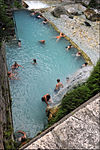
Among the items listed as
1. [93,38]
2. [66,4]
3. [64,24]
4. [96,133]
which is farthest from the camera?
[66,4]

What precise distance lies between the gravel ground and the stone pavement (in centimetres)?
716

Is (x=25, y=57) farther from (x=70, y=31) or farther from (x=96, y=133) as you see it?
(x=96, y=133)

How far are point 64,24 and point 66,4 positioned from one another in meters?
4.42

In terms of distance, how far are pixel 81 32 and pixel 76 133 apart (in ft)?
34.9

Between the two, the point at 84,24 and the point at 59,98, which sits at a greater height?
the point at 84,24

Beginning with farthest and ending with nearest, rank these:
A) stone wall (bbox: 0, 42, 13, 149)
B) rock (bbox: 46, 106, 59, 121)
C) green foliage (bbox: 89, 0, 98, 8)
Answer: green foliage (bbox: 89, 0, 98, 8) → rock (bbox: 46, 106, 59, 121) → stone wall (bbox: 0, 42, 13, 149)

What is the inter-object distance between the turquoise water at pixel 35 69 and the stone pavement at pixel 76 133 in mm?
3513

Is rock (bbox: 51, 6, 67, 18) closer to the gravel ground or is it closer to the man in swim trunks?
the gravel ground

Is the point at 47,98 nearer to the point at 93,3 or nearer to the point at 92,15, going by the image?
the point at 92,15

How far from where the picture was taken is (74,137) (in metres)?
2.89

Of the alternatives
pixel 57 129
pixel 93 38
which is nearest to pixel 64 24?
pixel 93 38

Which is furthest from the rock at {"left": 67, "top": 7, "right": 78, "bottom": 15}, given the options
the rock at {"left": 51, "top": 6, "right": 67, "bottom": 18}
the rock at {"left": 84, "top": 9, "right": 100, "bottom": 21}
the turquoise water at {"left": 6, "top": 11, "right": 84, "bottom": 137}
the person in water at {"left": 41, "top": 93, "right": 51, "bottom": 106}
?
the person in water at {"left": 41, "top": 93, "right": 51, "bottom": 106}

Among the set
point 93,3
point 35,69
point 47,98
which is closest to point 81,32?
point 35,69

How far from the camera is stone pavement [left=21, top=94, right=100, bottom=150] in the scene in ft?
9.27
